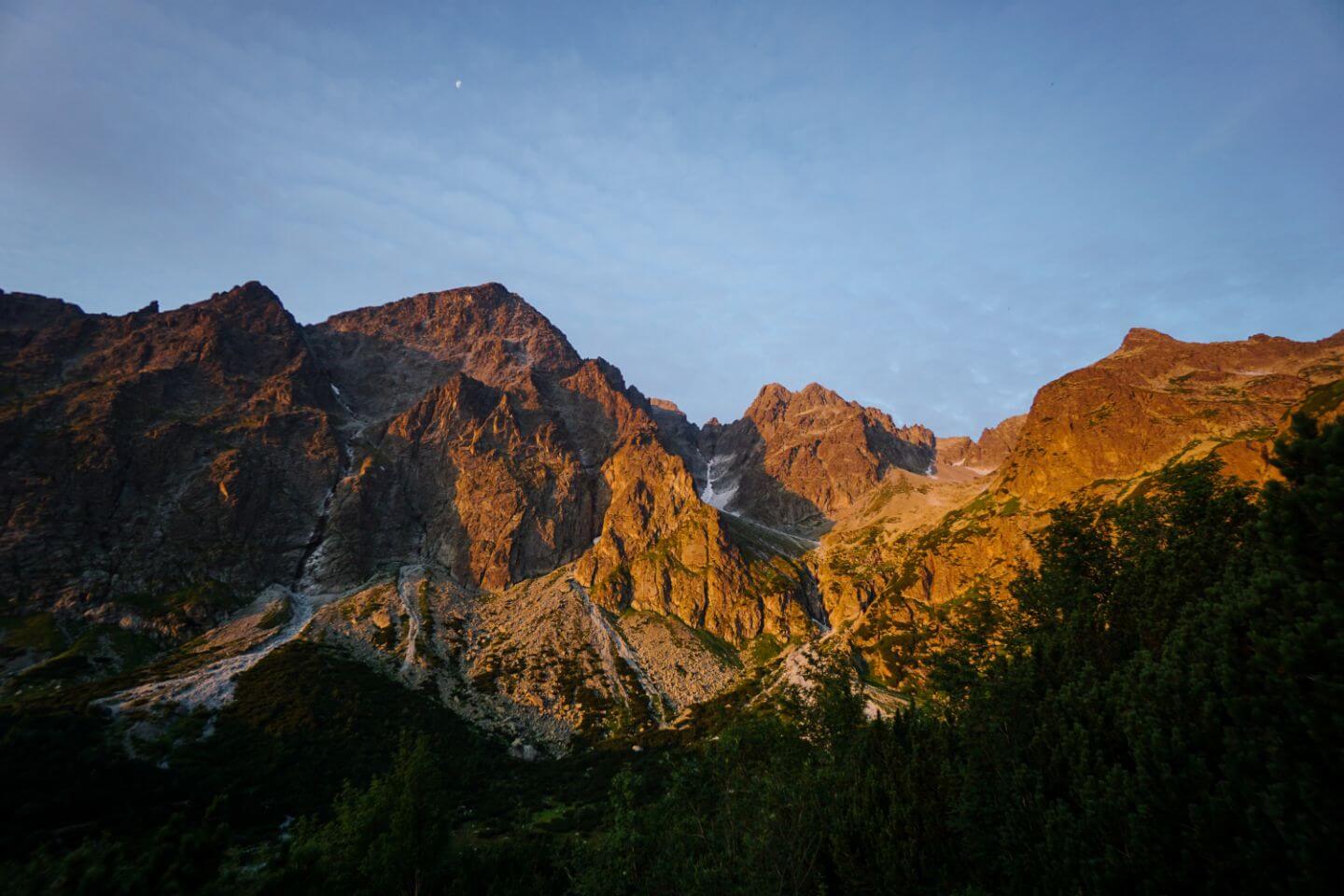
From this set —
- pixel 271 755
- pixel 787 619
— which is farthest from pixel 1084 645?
pixel 787 619

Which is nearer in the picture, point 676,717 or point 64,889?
point 64,889

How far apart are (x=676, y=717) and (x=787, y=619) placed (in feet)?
202

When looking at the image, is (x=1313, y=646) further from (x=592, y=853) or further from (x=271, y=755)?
(x=271, y=755)

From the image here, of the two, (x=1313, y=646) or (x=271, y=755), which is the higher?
(x=1313, y=646)

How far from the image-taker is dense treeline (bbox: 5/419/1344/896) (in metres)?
12.4

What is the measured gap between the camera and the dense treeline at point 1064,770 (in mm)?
12422

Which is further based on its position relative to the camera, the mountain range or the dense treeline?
the mountain range

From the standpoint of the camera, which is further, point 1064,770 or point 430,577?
point 430,577

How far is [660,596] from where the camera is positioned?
581 ft

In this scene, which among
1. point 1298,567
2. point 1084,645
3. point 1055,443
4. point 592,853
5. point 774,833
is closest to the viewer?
point 1298,567

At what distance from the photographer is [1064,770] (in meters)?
19.6

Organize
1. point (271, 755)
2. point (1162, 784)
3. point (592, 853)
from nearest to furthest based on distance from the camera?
1. point (1162, 784)
2. point (592, 853)
3. point (271, 755)

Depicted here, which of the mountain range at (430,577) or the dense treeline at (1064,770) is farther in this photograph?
the mountain range at (430,577)

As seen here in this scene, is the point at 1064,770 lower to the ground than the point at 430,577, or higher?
higher
